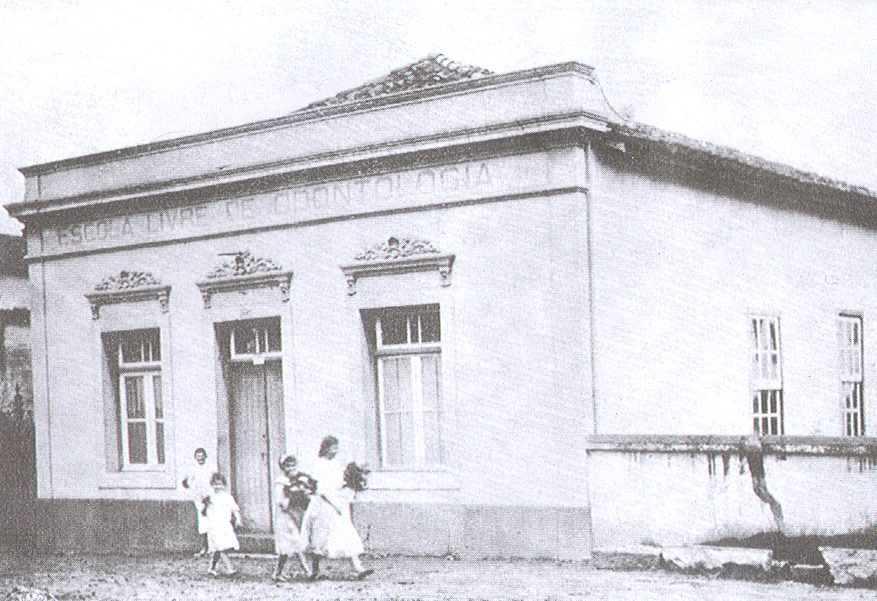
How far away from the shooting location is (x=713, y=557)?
31.7ft

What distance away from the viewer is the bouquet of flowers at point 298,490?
1079 cm

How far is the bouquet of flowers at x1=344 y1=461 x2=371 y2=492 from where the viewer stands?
10422mm

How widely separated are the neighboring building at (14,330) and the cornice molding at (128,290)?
3467 millimetres

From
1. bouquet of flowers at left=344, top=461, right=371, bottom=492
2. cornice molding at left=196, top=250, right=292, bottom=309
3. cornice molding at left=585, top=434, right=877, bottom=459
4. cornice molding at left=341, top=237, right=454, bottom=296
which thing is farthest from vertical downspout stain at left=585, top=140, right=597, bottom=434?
cornice molding at left=196, top=250, right=292, bottom=309

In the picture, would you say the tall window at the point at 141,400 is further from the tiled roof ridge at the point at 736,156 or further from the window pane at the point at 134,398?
the tiled roof ridge at the point at 736,156

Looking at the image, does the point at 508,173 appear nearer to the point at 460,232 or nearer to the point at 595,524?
the point at 460,232

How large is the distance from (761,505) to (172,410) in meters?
7.16

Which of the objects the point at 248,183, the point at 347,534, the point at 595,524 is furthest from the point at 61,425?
the point at 595,524

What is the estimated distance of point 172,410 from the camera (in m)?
14.0

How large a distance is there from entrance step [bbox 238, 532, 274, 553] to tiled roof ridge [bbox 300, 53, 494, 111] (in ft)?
16.0

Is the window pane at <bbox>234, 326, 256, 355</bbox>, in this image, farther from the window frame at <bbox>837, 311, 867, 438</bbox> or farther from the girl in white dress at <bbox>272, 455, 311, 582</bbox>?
the window frame at <bbox>837, 311, 867, 438</bbox>

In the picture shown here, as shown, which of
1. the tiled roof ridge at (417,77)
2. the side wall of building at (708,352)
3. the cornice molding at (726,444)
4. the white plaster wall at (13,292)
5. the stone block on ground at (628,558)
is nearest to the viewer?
the cornice molding at (726,444)

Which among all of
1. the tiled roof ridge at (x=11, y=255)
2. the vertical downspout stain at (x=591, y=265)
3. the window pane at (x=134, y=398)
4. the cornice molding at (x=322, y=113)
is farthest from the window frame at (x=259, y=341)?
the tiled roof ridge at (x=11, y=255)

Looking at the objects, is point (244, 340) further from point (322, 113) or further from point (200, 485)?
point (322, 113)
